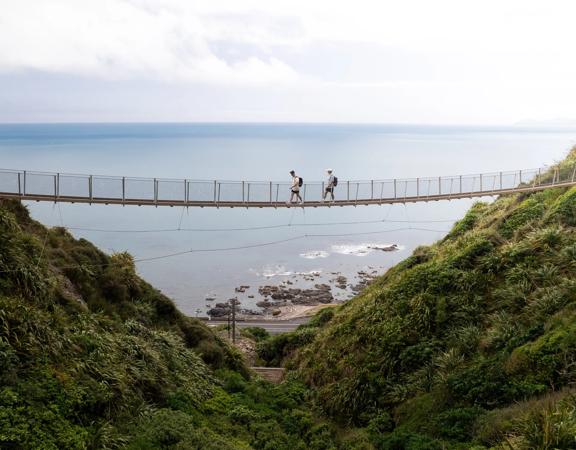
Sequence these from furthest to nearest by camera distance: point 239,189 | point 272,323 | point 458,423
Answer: point 272,323 → point 239,189 → point 458,423

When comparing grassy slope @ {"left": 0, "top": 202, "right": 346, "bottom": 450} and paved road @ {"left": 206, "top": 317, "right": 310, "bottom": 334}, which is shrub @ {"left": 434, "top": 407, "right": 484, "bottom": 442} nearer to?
grassy slope @ {"left": 0, "top": 202, "right": 346, "bottom": 450}

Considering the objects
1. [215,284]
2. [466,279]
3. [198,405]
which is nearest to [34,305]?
[198,405]

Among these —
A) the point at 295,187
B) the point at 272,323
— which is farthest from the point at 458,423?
the point at 272,323

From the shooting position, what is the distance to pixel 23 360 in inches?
380

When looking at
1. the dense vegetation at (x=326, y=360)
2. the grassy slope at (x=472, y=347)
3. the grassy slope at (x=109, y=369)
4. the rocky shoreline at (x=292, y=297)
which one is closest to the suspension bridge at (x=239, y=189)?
the dense vegetation at (x=326, y=360)

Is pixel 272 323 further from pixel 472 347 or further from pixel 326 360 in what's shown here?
pixel 472 347

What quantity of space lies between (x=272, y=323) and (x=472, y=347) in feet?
78.3

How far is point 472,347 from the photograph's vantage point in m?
13.4

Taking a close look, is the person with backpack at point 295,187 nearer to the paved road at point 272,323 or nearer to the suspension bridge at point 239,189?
the suspension bridge at point 239,189

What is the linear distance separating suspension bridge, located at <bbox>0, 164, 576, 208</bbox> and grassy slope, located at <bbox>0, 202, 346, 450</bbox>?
1.61 m

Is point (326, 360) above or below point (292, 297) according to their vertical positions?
above

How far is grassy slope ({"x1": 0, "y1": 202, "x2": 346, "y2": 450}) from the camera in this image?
9.03m

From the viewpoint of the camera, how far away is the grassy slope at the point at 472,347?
10086 mm

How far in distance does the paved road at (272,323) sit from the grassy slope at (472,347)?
1411 centimetres
